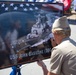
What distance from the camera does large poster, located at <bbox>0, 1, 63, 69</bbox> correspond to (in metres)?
3.00

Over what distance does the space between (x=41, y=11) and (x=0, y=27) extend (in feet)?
2.11

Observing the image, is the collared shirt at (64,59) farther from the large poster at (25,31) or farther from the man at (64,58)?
the large poster at (25,31)

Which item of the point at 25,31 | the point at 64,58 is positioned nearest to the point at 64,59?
the point at 64,58

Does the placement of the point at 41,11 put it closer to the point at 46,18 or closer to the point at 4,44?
the point at 46,18

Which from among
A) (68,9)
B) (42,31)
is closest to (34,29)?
(42,31)

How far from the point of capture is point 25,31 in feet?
10.4

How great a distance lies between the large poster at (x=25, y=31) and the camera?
300cm

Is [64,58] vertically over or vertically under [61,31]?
under

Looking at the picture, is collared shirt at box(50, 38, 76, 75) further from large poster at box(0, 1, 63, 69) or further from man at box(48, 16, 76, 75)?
large poster at box(0, 1, 63, 69)

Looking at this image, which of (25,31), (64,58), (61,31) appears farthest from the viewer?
(25,31)

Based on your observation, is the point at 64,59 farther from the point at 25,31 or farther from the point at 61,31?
the point at 25,31

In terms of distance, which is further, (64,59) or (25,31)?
(25,31)

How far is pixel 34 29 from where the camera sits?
3.24 meters

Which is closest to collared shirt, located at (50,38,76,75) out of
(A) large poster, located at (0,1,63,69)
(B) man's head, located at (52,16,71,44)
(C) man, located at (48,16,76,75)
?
(C) man, located at (48,16,76,75)
